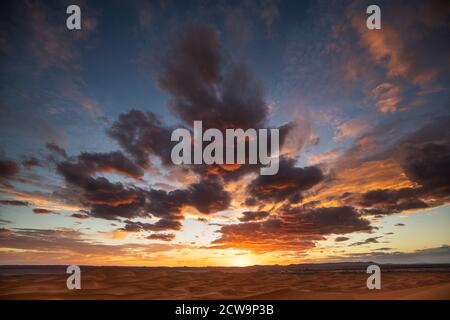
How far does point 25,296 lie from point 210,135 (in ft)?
25.8

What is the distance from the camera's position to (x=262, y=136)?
34.7 ft

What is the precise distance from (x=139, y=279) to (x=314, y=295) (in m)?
7.74
